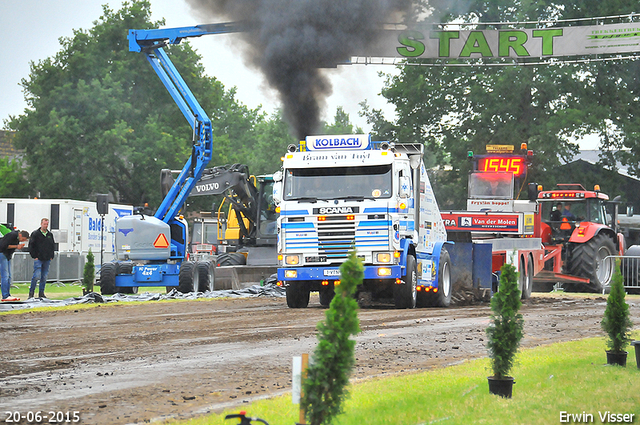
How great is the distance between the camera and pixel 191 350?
35.3ft

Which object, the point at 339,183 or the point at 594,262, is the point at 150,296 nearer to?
the point at 339,183

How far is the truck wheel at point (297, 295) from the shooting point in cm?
1825

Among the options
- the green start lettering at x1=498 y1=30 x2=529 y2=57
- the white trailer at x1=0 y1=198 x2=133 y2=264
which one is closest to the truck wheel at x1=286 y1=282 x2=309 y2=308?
the green start lettering at x1=498 y1=30 x2=529 y2=57

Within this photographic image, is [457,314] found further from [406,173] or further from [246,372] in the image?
[246,372]

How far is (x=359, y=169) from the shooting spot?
1742 centimetres

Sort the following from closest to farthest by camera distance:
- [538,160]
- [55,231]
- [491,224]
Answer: [491,224]
[55,231]
[538,160]

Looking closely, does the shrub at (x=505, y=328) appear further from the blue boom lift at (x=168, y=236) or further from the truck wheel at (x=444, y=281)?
the blue boom lift at (x=168, y=236)

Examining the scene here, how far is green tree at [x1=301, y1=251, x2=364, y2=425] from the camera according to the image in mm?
5215

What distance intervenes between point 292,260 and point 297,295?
142cm

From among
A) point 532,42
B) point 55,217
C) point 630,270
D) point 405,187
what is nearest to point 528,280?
point 630,270

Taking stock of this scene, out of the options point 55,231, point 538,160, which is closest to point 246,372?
point 55,231

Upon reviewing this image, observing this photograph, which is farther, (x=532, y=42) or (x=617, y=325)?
(x=532, y=42)

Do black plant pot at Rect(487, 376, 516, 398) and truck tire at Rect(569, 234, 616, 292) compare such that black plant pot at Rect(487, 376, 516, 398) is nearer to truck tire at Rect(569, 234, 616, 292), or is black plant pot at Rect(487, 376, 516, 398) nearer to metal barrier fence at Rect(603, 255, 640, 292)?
truck tire at Rect(569, 234, 616, 292)

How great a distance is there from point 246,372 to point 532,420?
11.3ft
